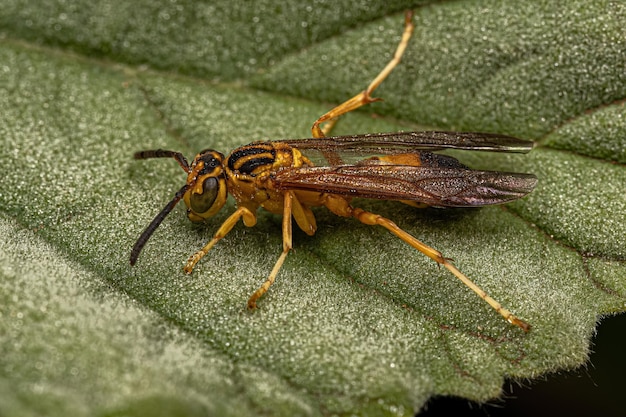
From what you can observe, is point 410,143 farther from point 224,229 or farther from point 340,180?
point 224,229

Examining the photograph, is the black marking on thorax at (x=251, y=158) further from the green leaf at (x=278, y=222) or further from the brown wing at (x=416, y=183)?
the green leaf at (x=278, y=222)

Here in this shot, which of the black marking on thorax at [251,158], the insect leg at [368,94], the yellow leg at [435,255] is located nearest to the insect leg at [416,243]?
the yellow leg at [435,255]

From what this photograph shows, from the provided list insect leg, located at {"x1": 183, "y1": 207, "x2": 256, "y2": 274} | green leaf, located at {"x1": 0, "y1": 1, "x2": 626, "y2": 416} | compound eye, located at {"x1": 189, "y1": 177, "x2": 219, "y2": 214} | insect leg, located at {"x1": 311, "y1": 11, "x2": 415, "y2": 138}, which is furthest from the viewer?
insect leg, located at {"x1": 311, "y1": 11, "x2": 415, "y2": 138}

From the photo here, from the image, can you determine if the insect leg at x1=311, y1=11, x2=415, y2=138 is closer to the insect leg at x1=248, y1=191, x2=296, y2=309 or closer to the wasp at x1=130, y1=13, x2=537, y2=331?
the wasp at x1=130, y1=13, x2=537, y2=331

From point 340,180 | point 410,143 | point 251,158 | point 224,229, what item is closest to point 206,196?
point 224,229

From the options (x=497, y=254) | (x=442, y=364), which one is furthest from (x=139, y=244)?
(x=497, y=254)

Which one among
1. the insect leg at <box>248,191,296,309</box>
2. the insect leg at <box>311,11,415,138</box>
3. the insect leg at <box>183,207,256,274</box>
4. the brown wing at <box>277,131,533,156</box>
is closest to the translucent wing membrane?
the brown wing at <box>277,131,533,156</box>
